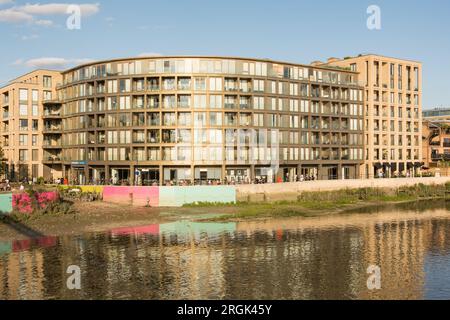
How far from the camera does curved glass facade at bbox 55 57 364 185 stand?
93.9 metres

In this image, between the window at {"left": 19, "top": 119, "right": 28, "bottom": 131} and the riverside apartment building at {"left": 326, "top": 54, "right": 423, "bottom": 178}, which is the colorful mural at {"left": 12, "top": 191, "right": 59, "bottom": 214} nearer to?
the window at {"left": 19, "top": 119, "right": 28, "bottom": 131}

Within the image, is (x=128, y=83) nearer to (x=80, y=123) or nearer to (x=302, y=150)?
(x=80, y=123)

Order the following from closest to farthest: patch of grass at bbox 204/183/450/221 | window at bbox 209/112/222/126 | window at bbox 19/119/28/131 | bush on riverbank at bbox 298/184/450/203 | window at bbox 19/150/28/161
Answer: patch of grass at bbox 204/183/450/221, bush on riverbank at bbox 298/184/450/203, window at bbox 209/112/222/126, window at bbox 19/119/28/131, window at bbox 19/150/28/161

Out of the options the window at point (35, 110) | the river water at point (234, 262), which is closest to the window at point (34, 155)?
the window at point (35, 110)

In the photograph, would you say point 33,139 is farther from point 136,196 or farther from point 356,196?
point 356,196

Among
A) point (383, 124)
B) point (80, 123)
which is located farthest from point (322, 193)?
point (80, 123)

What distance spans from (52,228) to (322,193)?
47.8 meters

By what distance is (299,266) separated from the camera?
39188 millimetres

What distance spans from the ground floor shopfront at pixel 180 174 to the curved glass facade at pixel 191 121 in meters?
0.20

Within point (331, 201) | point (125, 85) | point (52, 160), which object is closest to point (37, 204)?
point (125, 85)

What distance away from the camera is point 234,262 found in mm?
40219

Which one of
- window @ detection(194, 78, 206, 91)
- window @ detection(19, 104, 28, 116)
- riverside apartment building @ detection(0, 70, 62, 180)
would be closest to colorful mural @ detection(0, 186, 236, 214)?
window @ detection(194, 78, 206, 91)

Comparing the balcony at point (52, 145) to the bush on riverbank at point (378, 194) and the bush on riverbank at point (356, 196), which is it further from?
the bush on riverbank at point (378, 194)

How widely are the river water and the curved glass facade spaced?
3590 centimetres
